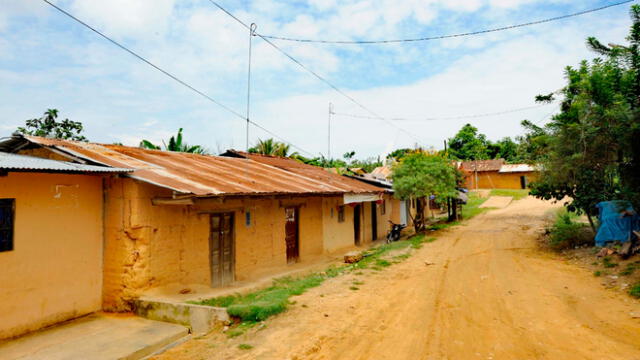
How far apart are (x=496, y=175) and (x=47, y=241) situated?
44.7 metres

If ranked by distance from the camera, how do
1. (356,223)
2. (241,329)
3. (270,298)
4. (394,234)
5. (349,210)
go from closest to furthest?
(241,329), (270,298), (349,210), (356,223), (394,234)

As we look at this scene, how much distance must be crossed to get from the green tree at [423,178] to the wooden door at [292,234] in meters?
7.19

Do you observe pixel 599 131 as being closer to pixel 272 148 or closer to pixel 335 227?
pixel 335 227

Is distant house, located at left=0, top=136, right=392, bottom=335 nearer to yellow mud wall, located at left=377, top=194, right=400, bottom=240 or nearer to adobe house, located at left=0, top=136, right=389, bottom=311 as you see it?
adobe house, located at left=0, top=136, right=389, bottom=311

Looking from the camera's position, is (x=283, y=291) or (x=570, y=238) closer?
(x=283, y=291)

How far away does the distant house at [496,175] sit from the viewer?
4259 cm

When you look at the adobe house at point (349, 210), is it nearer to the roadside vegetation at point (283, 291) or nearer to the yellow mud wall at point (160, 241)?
the roadside vegetation at point (283, 291)

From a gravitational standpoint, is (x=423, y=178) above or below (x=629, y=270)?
above

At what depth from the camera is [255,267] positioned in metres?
11.3

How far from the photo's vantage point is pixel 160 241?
848 centimetres

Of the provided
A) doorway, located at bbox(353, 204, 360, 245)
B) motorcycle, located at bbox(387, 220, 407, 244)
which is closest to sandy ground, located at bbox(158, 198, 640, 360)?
doorway, located at bbox(353, 204, 360, 245)

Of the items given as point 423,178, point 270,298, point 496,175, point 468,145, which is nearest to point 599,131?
point 423,178

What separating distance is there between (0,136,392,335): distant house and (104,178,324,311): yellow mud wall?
0.07 feet

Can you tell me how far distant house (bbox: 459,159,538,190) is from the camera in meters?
42.6
